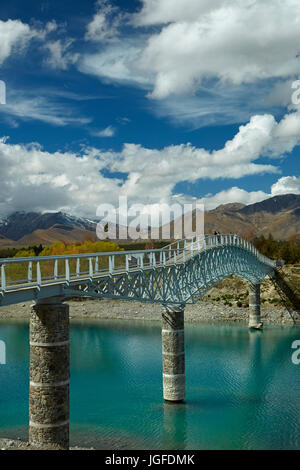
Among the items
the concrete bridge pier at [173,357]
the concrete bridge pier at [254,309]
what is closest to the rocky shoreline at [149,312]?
the concrete bridge pier at [254,309]

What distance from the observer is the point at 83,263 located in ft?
302

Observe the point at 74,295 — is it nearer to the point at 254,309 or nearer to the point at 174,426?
the point at 174,426

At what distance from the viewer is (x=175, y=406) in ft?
110

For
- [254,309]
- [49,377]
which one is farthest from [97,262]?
[254,309]

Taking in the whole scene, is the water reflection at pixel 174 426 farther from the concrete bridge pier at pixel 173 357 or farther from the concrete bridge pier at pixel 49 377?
the concrete bridge pier at pixel 49 377

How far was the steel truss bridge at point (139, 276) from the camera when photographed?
20094mm

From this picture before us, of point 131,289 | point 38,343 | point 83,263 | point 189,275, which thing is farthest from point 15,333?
point 38,343

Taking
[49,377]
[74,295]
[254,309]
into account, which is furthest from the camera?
[254,309]

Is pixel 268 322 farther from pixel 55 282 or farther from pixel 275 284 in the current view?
pixel 55 282

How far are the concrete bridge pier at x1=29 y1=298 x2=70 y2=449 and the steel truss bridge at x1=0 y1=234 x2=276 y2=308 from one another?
1.04 metres

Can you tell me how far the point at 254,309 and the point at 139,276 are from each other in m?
49.8

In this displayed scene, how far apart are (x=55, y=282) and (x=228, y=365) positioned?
30.5 metres

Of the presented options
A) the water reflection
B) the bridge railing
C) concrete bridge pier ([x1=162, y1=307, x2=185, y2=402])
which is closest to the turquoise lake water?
the water reflection
